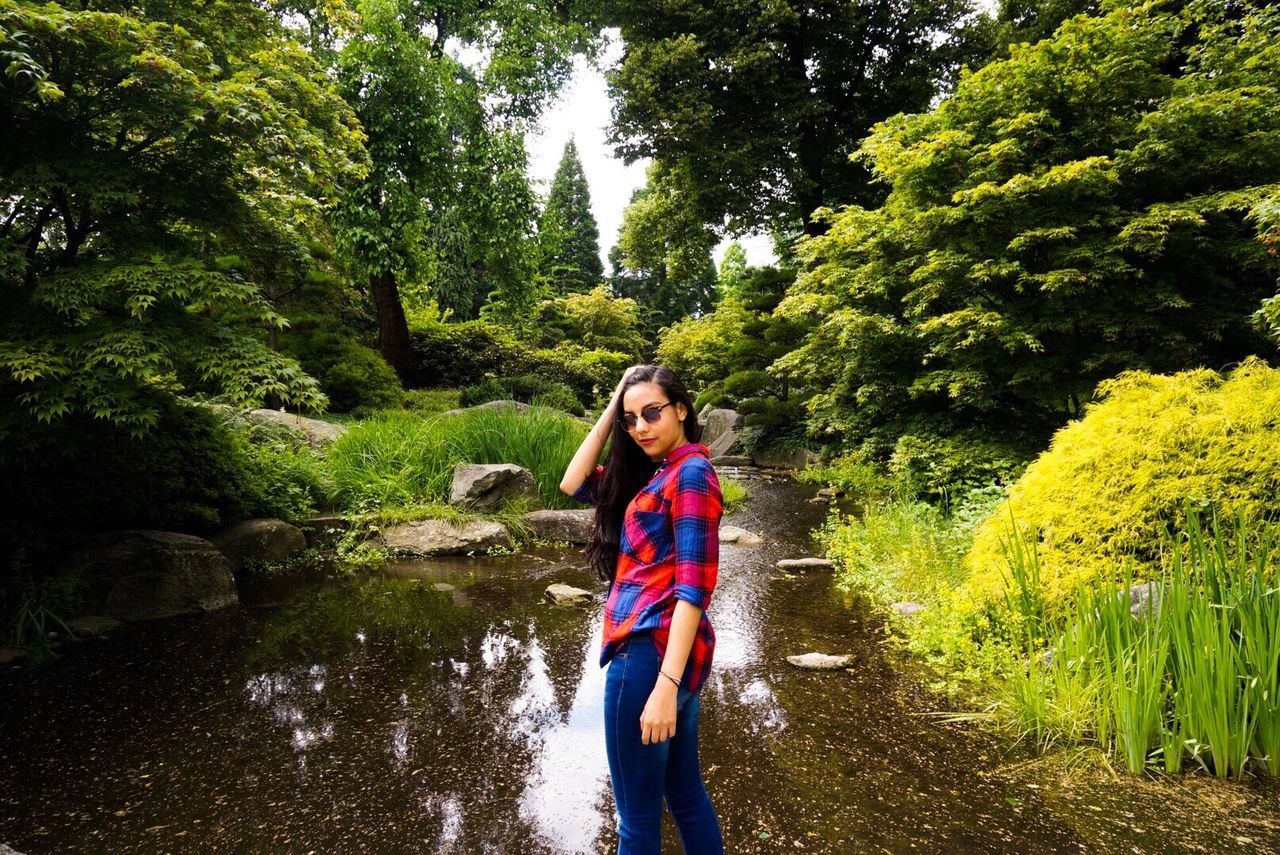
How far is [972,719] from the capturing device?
266 centimetres

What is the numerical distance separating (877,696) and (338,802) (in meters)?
2.32

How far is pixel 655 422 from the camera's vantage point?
1.54 meters

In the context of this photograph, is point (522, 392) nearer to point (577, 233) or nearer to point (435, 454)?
point (435, 454)

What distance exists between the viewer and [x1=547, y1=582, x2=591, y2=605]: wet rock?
4398mm

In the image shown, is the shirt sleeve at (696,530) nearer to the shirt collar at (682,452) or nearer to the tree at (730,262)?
the shirt collar at (682,452)

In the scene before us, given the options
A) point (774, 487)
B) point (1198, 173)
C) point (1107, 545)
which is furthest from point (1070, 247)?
point (774, 487)

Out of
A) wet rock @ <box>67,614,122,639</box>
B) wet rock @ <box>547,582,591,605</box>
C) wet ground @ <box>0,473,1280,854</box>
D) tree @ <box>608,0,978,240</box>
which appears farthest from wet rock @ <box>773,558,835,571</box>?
tree @ <box>608,0,978,240</box>

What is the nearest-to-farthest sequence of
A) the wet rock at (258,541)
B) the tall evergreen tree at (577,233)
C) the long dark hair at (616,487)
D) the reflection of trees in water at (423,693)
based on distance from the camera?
the long dark hair at (616,487) → the reflection of trees in water at (423,693) → the wet rock at (258,541) → the tall evergreen tree at (577,233)

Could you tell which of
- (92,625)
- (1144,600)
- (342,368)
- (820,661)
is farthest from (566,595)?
(342,368)

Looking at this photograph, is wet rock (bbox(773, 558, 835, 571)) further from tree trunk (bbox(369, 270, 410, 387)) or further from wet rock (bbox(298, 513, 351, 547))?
tree trunk (bbox(369, 270, 410, 387))

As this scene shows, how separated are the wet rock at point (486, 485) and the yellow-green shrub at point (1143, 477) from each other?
14.5 ft

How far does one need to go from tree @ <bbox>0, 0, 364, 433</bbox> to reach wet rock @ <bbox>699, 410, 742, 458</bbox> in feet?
37.4

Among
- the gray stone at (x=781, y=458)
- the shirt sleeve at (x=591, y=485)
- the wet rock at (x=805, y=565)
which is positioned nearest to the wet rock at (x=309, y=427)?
the wet rock at (x=805, y=565)

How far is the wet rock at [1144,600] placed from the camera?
7.64 ft
